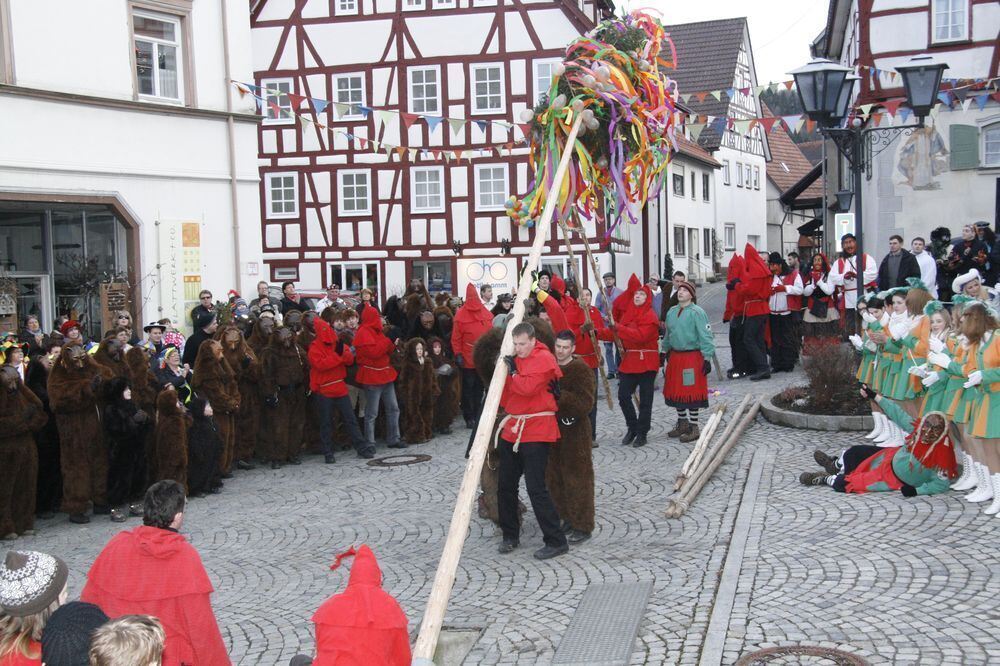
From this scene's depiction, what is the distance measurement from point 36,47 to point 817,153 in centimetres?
7104

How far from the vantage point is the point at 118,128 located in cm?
1744

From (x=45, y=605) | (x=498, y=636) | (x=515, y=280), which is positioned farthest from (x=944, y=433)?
(x=515, y=280)

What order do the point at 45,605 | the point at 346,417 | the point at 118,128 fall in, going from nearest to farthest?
the point at 45,605 < the point at 346,417 < the point at 118,128

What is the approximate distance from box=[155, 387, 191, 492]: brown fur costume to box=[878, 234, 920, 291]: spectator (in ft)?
32.8

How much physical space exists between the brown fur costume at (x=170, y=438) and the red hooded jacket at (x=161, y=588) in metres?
5.43

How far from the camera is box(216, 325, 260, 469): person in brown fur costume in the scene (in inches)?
469

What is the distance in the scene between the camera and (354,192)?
34.1 m

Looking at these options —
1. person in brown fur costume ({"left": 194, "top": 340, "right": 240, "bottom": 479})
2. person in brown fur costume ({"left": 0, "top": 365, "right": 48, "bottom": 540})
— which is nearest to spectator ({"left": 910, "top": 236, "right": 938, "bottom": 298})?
person in brown fur costume ({"left": 194, "top": 340, "right": 240, "bottom": 479})

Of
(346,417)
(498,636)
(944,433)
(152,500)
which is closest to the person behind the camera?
(152,500)

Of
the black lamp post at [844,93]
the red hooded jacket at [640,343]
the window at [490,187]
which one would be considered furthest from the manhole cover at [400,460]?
the window at [490,187]

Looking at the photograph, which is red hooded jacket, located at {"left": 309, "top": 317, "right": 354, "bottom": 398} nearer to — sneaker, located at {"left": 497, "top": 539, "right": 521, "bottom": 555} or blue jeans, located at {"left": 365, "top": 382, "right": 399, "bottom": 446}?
blue jeans, located at {"left": 365, "top": 382, "right": 399, "bottom": 446}

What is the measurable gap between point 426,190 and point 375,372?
21.3m

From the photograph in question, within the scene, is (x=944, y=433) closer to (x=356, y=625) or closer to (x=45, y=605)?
(x=356, y=625)

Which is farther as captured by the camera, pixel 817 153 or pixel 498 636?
pixel 817 153
